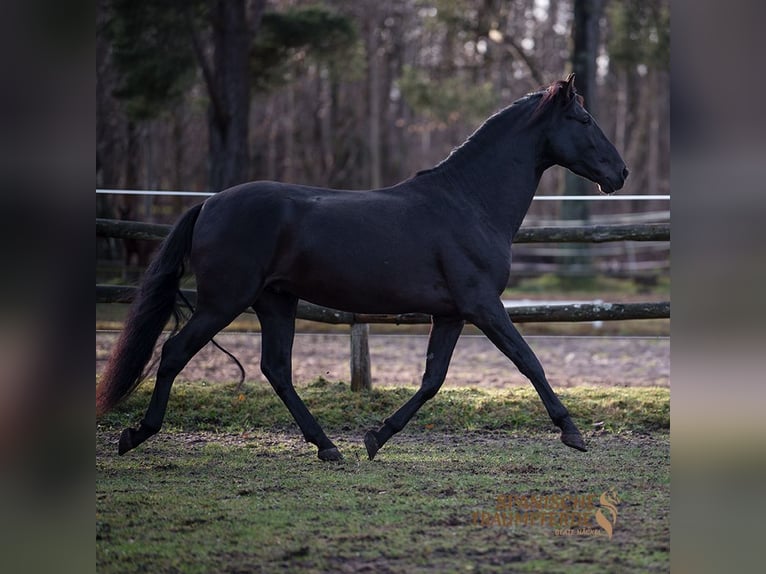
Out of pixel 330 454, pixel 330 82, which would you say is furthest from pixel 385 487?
pixel 330 82

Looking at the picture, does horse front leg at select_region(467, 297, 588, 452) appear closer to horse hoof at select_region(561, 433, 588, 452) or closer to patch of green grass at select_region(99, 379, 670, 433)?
horse hoof at select_region(561, 433, 588, 452)

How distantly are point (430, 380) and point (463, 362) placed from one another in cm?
446

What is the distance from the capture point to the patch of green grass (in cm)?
605

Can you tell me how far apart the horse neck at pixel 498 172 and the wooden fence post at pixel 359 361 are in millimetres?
1935

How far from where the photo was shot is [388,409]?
6.36 meters

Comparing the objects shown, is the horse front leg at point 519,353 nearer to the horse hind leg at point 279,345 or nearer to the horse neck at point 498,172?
the horse neck at point 498,172

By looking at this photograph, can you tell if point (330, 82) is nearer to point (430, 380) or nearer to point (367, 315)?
point (367, 315)

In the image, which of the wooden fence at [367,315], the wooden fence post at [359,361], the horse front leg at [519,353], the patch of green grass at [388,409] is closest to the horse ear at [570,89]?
the horse front leg at [519,353]

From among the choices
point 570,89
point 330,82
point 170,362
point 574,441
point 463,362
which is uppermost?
point 330,82

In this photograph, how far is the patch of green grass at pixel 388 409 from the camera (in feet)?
19.9

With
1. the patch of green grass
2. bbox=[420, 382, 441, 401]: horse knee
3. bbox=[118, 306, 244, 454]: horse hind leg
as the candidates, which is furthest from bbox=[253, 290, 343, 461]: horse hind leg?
the patch of green grass

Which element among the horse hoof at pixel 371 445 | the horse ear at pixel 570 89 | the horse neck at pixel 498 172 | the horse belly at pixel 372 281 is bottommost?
the horse hoof at pixel 371 445
